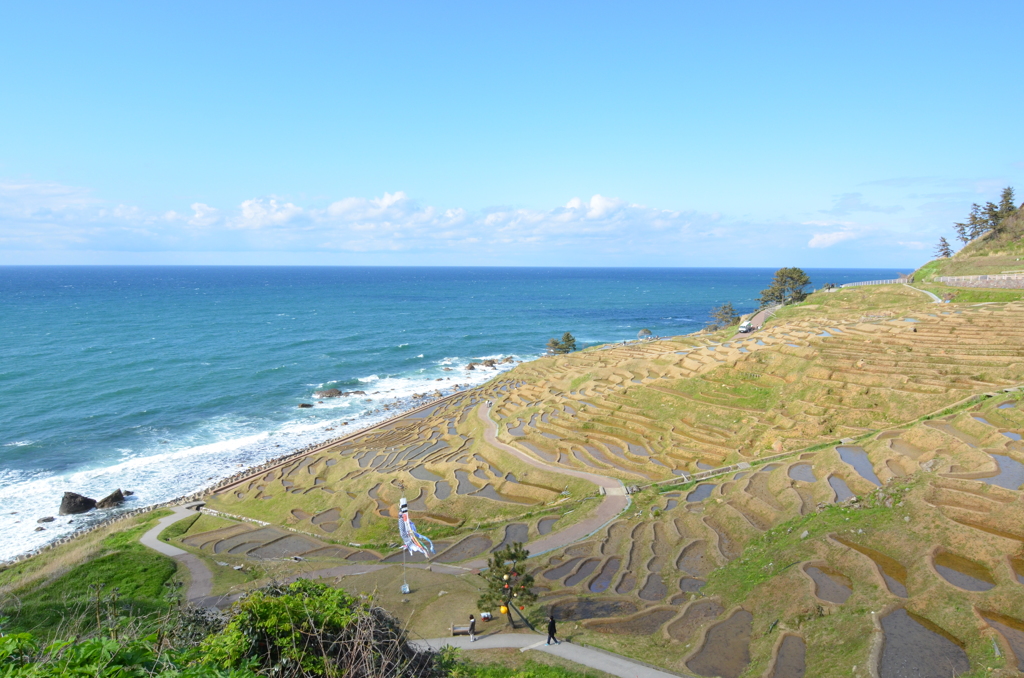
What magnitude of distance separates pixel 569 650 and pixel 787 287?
125442 millimetres

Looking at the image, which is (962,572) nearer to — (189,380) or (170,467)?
(170,467)

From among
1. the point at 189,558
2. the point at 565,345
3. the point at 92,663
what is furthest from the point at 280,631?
the point at 565,345

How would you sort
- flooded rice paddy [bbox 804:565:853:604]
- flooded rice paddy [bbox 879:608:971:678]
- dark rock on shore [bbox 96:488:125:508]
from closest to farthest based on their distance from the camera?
1. flooded rice paddy [bbox 879:608:971:678]
2. flooded rice paddy [bbox 804:565:853:604]
3. dark rock on shore [bbox 96:488:125:508]

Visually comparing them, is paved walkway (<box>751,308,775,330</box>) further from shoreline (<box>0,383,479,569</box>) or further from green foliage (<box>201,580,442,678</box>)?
green foliage (<box>201,580,442,678</box>)

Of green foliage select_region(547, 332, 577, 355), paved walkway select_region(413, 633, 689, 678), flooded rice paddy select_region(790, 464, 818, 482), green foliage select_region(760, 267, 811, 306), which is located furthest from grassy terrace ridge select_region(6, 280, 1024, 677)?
green foliage select_region(760, 267, 811, 306)

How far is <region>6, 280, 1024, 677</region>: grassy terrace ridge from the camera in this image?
24.1m

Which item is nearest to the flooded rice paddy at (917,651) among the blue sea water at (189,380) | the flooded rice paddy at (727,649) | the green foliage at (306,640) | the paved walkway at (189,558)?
the flooded rice paddy at (727,649)

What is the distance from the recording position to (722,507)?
37750 millimetres

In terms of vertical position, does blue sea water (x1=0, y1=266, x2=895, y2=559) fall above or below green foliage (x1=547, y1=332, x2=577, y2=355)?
below

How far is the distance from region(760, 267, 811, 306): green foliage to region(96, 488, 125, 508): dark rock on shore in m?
125

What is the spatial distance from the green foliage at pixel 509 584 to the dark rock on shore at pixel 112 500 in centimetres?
4771

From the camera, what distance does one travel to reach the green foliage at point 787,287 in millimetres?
123312

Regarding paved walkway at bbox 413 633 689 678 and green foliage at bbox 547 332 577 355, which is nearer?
paved walkway at bbox 413 633 689 678

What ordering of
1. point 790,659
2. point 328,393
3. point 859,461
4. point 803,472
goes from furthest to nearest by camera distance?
point 328,393 < point 803,472 < point 859,461 < point 790,659
